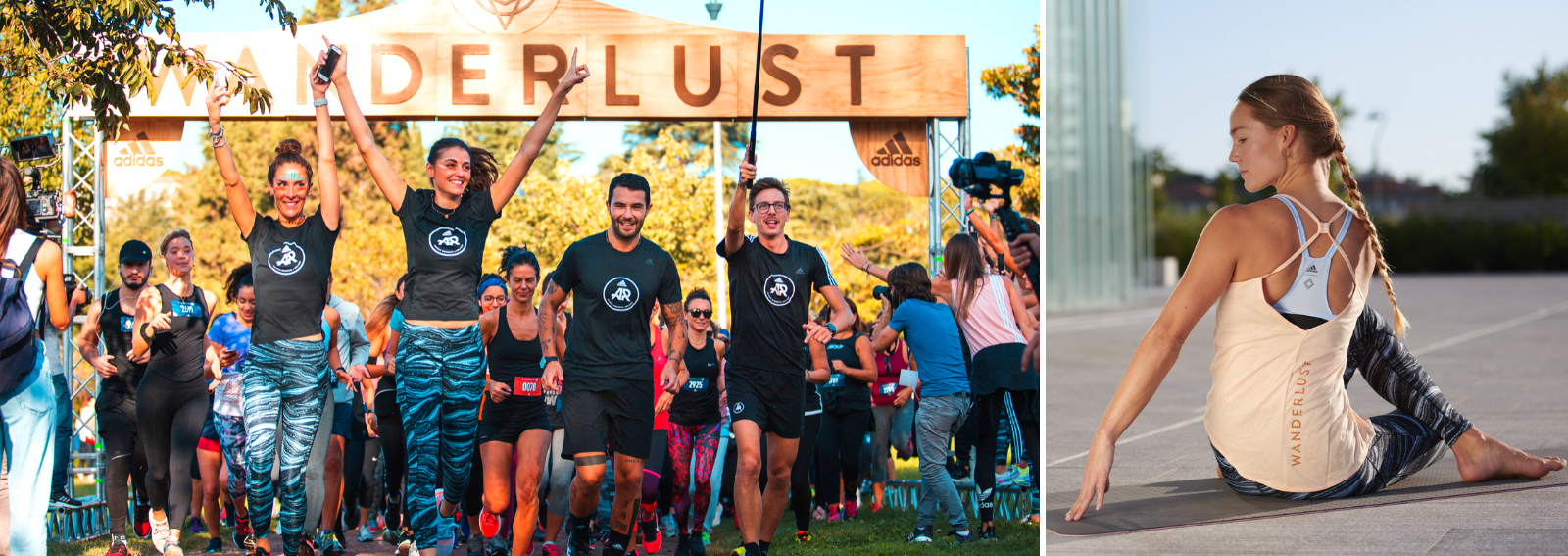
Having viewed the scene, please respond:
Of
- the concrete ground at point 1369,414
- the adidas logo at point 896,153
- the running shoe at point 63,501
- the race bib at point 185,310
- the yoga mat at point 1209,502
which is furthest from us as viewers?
the adidas logo at point 896,153

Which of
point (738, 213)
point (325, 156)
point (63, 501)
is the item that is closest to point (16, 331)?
point (325, 156)

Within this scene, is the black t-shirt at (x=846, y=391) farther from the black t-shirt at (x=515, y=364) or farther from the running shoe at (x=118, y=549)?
the running shoe at (x=118, y=549)

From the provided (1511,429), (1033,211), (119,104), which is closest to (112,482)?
(119,104)

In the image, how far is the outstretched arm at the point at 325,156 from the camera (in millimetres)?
4812

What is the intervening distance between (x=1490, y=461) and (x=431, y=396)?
14.4 feet

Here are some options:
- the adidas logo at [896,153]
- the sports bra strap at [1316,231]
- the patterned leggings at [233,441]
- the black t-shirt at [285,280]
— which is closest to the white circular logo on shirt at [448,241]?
the black t-shirt at [285,280]

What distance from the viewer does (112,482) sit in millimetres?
6074

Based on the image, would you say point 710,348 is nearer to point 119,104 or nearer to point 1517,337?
point 119,104

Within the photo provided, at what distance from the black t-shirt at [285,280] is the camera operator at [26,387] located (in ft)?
2.50

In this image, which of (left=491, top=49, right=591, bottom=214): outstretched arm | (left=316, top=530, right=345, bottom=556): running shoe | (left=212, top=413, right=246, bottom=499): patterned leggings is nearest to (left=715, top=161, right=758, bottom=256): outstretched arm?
(left=491, top=49, right=591, bottom=214): outstretched arm

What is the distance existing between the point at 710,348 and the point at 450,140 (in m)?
1.99

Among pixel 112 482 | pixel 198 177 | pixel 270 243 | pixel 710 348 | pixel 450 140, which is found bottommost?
pixel 112 482

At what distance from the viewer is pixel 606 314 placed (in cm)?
511

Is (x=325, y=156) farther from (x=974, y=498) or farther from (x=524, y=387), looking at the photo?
(x=974, y=498)
